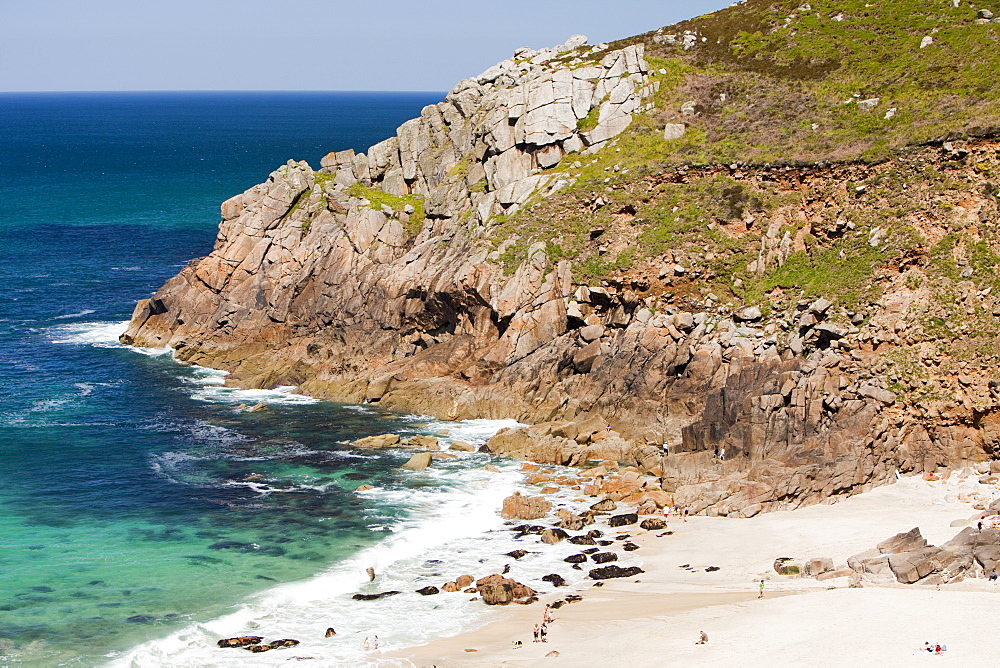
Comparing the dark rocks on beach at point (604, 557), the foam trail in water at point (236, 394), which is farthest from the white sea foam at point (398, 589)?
the foam trail in water at point (236, 394)

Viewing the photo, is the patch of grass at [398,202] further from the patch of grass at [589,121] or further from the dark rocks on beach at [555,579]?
the dark rocks on beach at [555,579]

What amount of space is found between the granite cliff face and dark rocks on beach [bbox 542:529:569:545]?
796cm

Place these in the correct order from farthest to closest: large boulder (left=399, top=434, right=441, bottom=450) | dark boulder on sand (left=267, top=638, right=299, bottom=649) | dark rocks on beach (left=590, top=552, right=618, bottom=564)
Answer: large boulder (left=399, top=434, right=441, bottom=450) < dark rocks on beach (left=590, top=552, right=618, bottom=564) < dark boulder on sand (left=267, top=638, right=299, bottom=649)

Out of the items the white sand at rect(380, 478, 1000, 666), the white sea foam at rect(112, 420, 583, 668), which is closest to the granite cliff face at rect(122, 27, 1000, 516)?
the white sand at rect(380, 478, 1000, 666)

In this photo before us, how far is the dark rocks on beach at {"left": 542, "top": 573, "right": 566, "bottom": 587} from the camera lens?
1919 inches

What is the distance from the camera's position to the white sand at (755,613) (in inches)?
1561

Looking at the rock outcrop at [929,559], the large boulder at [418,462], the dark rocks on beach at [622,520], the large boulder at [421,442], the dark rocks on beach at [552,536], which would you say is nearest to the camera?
the rock outcrop at [929,559]

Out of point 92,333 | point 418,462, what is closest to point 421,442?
point 418,462

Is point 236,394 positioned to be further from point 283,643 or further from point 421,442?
point 283,643

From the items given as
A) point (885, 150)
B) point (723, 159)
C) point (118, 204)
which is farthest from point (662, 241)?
point (118, 204)

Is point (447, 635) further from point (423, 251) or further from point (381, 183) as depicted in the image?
point (381, 183)

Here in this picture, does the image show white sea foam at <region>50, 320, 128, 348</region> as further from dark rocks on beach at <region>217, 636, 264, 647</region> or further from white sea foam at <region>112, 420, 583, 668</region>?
dark rocks on beach at <region>217, 636, 264, 647</region>

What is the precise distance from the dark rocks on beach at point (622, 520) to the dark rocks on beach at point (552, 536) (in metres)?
3.11

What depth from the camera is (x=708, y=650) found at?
40.6 m
